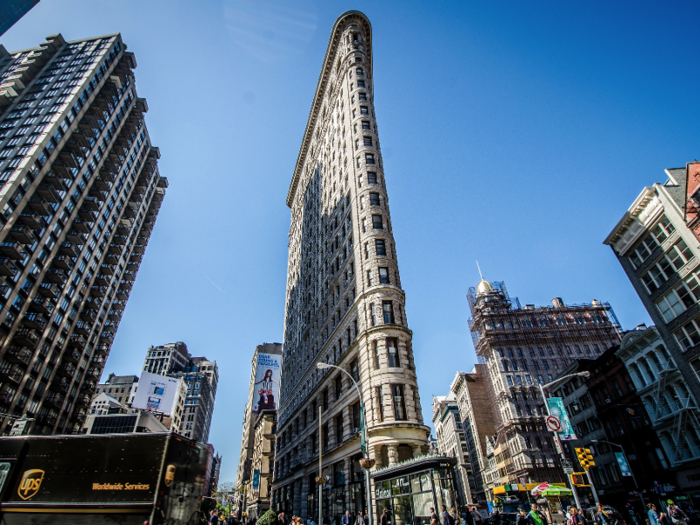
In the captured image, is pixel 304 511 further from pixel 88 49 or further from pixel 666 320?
pixel 88 49

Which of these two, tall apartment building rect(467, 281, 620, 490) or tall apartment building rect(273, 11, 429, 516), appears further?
tall apartment building rect(467, 281, 620, 490)

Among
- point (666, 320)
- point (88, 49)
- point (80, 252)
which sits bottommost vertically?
point (666, 320)

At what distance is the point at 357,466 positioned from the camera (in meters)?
31.3

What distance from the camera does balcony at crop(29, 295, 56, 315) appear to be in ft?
198

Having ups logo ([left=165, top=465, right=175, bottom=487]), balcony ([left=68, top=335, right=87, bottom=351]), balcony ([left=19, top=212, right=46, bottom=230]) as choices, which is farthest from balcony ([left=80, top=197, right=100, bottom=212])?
ups logo ([left=165, top=465, right=175, bottom=487])

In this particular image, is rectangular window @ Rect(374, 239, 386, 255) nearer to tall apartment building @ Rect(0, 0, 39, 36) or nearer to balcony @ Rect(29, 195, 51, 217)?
balcony @ Rect(29, 195, 51, 217)

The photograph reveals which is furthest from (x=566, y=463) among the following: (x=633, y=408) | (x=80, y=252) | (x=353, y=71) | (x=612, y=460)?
(x=80, y=252)

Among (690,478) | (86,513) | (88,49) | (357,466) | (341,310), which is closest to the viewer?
(86,513)

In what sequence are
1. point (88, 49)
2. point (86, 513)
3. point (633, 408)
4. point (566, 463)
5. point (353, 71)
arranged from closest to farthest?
point (86, 513), point (566, 463), point (633, 408), point (353, 71), point (88, 49)

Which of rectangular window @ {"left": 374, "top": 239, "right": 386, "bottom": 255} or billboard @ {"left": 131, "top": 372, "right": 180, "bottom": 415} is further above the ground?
billboard @ {"left": 131, "top": 372, "right": 180, "bottom": 415}

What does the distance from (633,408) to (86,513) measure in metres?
57.5

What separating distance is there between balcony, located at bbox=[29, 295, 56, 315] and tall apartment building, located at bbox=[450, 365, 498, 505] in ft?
338

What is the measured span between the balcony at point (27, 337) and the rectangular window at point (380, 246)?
56568 millimetres

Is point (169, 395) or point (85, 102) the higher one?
point (85, 102)
